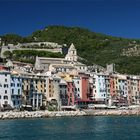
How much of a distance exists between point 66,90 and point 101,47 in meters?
87.7

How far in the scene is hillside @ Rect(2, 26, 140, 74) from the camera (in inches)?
5790

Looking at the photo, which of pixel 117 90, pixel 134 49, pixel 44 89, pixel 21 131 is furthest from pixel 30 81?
pixel 134 49

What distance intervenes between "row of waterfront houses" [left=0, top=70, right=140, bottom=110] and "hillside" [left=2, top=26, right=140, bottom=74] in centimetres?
2401

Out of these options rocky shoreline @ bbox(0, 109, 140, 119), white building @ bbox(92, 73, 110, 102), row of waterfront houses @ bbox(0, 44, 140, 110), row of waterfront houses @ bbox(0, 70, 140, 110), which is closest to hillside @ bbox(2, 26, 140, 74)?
row of waterfront houses @ bbox(0, 44, 140, 110)

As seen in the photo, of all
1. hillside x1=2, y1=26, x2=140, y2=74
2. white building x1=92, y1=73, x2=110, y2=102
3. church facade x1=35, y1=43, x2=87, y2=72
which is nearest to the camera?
white building x1=92, y1=73, x2=110, y2=102

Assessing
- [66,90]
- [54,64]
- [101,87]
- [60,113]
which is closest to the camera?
[60,113]

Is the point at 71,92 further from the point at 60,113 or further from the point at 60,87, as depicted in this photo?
the point at 60,113

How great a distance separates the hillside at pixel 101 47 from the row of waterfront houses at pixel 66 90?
2401 cm

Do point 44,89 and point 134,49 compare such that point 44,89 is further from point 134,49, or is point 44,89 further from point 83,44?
point 83,44

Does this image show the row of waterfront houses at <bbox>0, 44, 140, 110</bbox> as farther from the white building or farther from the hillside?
the hillside

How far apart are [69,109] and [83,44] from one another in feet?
301

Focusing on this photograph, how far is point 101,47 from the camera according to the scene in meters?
185

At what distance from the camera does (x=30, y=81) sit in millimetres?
93312

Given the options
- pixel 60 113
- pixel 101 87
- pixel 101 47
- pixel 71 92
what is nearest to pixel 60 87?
pixel 71 92
